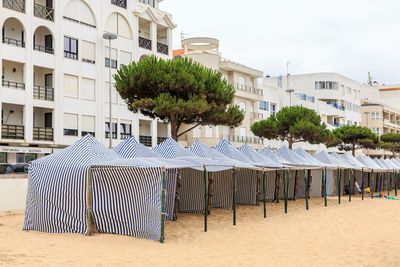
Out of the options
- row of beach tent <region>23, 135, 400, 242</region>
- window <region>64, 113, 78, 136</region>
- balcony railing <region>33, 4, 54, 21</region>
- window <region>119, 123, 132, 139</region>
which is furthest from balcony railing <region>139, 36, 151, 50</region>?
row of beach tent <region>23, 135, 400, 242</region>

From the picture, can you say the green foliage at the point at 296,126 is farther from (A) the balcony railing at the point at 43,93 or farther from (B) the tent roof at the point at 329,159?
(A) the balcony railing at the point at 43,93

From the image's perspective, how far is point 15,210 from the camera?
1955 centimetres

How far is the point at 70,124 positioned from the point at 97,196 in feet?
75.7

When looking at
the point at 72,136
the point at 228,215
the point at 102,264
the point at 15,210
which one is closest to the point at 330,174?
the point at 228,215

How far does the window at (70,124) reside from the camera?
3647 centimetres

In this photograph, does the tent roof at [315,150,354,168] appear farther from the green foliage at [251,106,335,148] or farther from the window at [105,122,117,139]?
the window at [105,122,117,139]

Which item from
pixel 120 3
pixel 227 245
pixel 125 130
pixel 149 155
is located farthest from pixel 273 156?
pixel 120 3

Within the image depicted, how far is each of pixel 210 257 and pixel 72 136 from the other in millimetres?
26374

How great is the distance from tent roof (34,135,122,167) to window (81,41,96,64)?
76.2 ft

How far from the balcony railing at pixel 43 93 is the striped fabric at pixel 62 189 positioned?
20184 millimetres

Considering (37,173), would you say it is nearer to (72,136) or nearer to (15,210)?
(15,210)

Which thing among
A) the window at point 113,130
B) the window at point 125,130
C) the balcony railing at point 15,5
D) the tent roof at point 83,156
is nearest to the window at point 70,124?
the window at point 113,130

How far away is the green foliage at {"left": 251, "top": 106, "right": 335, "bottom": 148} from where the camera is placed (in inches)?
1860

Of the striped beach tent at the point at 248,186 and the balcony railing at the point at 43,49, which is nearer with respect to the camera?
the striped beach tent at the point at 248,186
